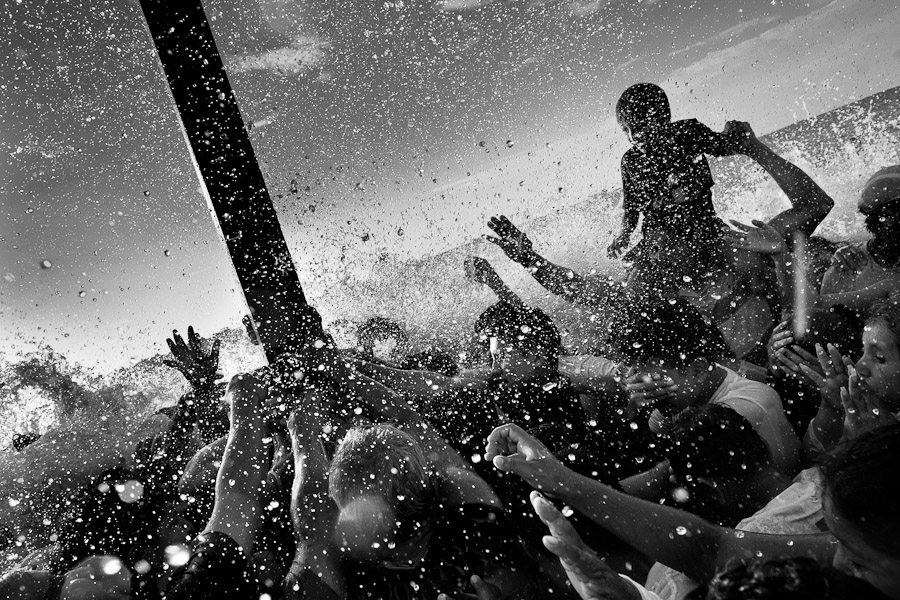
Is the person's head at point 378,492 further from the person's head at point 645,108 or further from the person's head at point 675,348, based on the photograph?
the person's head at point 645,108

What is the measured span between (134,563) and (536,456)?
175 centimetres

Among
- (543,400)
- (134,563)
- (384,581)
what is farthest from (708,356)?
(134,563)

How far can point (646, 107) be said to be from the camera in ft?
10.7

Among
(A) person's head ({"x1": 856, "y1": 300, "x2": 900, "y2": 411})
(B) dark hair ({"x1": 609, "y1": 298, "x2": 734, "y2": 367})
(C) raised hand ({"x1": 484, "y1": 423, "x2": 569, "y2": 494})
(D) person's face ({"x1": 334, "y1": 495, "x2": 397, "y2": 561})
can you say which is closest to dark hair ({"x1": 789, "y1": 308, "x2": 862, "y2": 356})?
(A) person's head ({"x1": 856, "y1": 300, "x2": 900, "y2": 411})

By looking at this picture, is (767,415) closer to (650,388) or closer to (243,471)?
(650,388)

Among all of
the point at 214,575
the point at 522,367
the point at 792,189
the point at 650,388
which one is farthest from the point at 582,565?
the point at 792,189

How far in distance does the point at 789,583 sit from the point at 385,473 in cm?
121

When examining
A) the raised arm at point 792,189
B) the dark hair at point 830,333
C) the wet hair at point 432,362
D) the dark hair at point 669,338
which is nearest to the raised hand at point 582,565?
the dark hair at point 669,338

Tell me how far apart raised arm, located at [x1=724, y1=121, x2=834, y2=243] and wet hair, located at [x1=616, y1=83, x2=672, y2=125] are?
0.47 m

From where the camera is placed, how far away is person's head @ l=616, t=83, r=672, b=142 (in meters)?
3.27

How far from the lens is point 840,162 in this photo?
9.46 meters

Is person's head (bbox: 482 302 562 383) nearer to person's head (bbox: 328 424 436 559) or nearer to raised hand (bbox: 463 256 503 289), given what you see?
raised hand (bbox: 463 256 503 289)

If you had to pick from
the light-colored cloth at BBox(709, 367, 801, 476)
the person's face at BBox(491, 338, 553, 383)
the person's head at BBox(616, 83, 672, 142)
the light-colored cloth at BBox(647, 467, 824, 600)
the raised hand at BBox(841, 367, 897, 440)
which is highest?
the person's head at BBox(616, 83, 672, 142)

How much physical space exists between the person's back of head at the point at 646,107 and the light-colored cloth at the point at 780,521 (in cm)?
225
